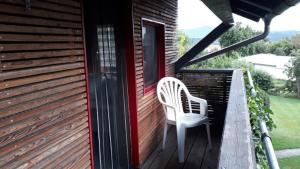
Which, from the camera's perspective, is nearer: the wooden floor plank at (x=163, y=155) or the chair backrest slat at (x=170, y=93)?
the wooden floor plank at (x=163, y=155)

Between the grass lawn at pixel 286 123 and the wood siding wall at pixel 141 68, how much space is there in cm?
378

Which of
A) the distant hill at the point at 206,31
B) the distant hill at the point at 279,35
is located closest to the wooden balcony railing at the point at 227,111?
the distant hill at the point at 206,31

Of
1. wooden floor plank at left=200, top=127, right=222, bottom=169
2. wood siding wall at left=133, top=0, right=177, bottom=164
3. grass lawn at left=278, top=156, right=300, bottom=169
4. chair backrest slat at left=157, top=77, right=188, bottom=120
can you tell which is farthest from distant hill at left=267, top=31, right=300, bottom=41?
chair backrest slat at left=157, top=77, right=188, bottom=120

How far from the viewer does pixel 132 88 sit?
9.57 feet

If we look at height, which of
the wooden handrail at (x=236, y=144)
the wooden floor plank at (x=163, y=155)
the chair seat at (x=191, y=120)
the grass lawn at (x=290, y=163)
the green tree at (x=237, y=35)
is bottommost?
the grass lawn at (x=290, y=163)

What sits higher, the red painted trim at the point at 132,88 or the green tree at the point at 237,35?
the green tree at the point at 237,35

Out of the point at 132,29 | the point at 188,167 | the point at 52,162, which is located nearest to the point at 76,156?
the point at 52,162

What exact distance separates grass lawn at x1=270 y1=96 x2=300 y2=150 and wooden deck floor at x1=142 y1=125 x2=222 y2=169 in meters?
3.06

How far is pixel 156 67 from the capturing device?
403 cm

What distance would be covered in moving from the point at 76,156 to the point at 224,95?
10.5 feet

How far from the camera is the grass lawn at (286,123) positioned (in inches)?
262

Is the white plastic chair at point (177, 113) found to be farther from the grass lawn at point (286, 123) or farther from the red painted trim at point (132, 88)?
the grass lawn at point (286, 123)

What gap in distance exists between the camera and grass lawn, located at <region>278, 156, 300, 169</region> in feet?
17.1

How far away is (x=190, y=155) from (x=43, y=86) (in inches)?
101
